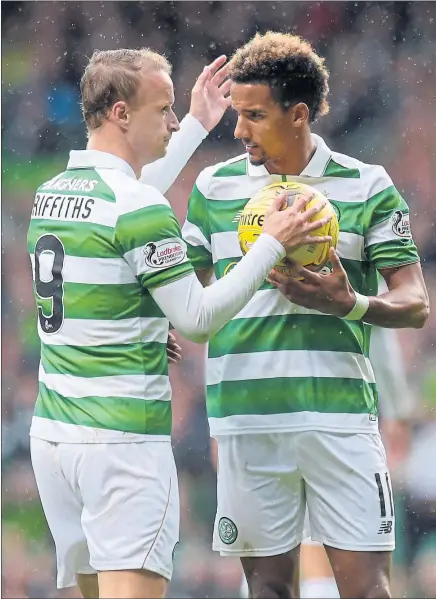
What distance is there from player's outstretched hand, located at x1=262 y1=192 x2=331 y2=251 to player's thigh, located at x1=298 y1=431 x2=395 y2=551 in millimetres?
583

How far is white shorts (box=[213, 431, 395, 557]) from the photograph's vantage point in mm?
3027

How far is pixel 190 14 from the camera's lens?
233 inches

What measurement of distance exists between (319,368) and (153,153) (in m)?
0.77

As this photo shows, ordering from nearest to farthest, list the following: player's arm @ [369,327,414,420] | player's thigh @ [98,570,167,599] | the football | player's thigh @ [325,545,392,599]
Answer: player's thigh @ [98,570,167,599]
the football
player's thigh @ [325,545,392,599]
player's arm @ [369,327,414,420]

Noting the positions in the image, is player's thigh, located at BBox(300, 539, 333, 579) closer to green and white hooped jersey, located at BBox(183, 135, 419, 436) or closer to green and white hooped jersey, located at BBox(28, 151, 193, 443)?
green and white hooped jersey, located at BBox(183, 135, 419, 436)

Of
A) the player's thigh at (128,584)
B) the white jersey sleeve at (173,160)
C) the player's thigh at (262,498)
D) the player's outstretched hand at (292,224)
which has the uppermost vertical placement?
the white jersey sleeve at (173,160)

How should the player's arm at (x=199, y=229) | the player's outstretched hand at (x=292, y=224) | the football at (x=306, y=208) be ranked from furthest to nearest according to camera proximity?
the player's arm at (x=199, y=229)
the football at (x=306, y=208)
the player's outstretched hand at (x=292, y=224)

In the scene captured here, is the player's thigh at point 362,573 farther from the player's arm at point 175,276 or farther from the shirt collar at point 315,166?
the shirt collar at point 315,166

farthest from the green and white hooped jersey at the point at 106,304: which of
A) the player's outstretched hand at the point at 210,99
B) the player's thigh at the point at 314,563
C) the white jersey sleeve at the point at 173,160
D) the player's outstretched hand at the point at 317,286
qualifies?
the player's thigh at the point at 314,563

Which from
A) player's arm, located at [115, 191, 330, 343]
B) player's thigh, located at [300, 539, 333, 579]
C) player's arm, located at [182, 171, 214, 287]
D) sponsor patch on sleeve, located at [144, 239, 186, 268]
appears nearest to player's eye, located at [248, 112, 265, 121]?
player's arm, located at [182, 171, 214, 287]

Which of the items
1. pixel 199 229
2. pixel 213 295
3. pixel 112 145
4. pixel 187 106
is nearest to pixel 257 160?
pixel 199 229

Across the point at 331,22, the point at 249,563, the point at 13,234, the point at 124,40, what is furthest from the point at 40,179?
the point at 249,563

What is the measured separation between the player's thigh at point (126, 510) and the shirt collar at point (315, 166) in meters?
0.95

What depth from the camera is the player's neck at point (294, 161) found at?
315 centimetres
